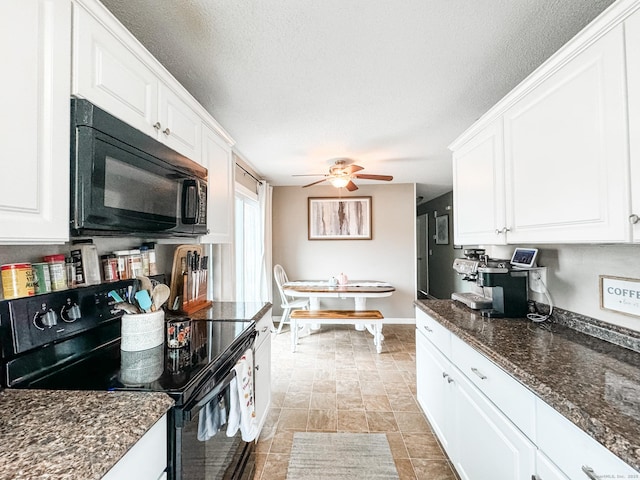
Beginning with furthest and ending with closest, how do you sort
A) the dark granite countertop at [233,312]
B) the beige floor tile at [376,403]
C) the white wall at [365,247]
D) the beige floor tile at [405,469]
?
1. the white wall at [365,247]
2. the beige floor tile at [376,403]
3. the dark granite countertop at [233,312]
4. the beige floor tile at [405,469]

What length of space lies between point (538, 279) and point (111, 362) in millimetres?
2225

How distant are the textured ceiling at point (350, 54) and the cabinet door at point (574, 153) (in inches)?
15.0

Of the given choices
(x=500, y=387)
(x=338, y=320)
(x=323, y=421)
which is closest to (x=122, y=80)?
(x=500, y=387)

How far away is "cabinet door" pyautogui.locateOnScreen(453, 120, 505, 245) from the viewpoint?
5.43ft

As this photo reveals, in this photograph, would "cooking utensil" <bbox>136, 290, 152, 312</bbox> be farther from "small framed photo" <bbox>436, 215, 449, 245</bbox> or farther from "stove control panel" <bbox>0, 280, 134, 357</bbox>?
"small framed photo" <bbox>436, 215, 449, 245</bbox>

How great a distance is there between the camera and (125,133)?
1.05 meters

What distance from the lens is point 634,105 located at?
921 mm

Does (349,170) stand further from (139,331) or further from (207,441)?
(207,441)

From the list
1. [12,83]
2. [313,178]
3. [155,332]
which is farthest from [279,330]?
[12,83]

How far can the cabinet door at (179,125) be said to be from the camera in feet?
4.41

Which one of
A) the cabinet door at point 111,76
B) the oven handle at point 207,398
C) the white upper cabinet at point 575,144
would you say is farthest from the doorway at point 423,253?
the cabinet door at point 111,76

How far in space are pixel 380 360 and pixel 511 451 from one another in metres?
2.34

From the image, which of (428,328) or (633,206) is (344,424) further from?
(633,206)

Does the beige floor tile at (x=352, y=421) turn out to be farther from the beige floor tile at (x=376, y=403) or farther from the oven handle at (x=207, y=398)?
the oven handle at (x=207, y=398)
